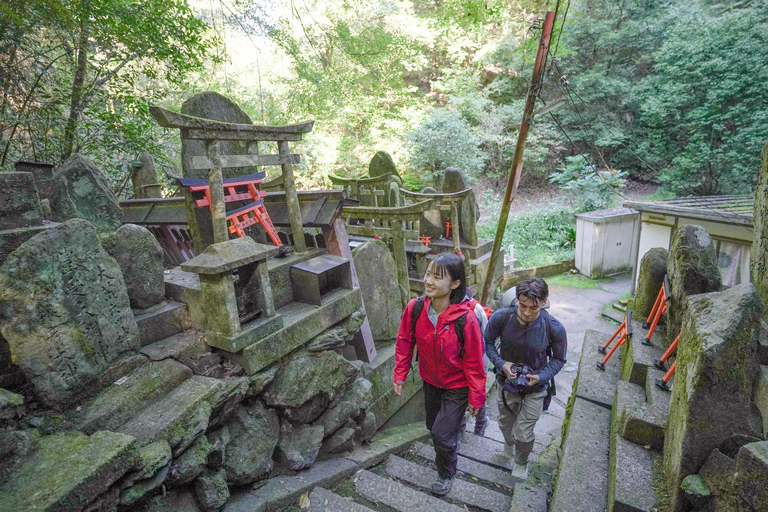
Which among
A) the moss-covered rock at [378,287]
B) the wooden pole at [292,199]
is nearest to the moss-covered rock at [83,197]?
the wooden pole at [292,199]

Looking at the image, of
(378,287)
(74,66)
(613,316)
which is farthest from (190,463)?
(613,316)

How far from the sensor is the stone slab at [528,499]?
3027mm

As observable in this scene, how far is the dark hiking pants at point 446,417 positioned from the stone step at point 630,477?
115 cm

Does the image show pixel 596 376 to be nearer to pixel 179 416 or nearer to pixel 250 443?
pixel 250 443

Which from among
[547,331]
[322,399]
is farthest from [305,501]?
[547,331]

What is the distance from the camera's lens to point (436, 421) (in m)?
3.20

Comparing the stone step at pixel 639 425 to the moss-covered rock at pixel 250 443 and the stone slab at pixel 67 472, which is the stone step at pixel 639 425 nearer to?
the moss-covered rock at pixel 250 443

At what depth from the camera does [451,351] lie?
117 inches

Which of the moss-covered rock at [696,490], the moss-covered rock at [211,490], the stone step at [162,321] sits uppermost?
the stone step at [162,321]

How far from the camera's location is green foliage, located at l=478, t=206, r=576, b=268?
1563 centimetres

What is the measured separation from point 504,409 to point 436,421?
2.99 feet

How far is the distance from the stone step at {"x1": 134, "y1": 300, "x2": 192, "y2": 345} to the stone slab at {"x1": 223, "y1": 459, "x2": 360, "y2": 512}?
5.05ft

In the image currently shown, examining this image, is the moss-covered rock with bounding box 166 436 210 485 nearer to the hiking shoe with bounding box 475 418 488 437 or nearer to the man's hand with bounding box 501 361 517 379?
the man's hand with bounding box 501 361 517 379

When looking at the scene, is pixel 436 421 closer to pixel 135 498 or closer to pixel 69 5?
pixel 135 498
